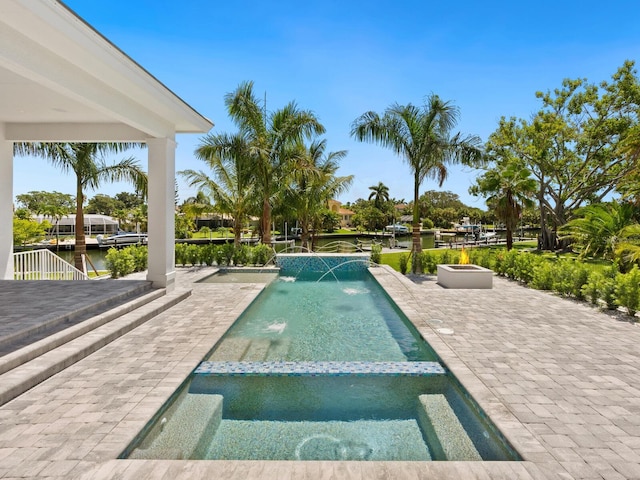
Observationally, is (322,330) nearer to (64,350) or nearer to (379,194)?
(64,350)

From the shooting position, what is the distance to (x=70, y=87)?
5402mm

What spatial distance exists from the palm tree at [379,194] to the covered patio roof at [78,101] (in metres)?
61.8

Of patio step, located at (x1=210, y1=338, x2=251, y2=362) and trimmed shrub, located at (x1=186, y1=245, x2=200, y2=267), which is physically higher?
trimmed shrub, located at (x1=186, y1=245, x2=200, y2=267)

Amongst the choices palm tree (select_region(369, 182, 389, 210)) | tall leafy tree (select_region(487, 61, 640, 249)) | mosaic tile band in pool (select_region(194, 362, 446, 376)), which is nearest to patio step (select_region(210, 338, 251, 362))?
mosaic tile band in pool (select_region(194, 362, 446, 376))

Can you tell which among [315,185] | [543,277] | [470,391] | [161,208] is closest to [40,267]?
[161,208]

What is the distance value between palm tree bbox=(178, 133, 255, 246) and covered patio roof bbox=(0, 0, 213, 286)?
18.2ft

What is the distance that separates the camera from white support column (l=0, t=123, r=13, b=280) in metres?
8.98

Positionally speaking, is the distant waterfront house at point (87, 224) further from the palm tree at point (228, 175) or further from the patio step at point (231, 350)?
the patio step at point (231, 350)

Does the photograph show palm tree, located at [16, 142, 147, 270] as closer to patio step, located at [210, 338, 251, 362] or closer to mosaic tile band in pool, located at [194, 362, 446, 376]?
patio step, located at [210, 338, 251, 362]

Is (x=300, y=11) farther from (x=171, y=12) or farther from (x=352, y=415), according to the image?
(x=352, y=415)

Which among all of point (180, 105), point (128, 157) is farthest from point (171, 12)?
point (180, 105)

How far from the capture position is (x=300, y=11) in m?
11.3

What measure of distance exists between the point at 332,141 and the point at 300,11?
10.6 metres

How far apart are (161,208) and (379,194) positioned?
63.4 meters
